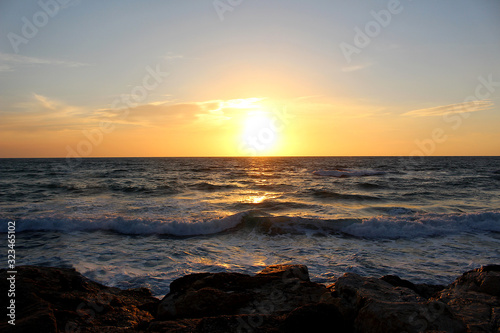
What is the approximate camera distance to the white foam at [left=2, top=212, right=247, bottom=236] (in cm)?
1253

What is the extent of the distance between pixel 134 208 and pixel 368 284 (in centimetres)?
1549

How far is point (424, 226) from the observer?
12852mm

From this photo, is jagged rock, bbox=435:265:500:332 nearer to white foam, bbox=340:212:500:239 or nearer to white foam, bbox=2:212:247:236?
white foam, bbox=340:212:500:239

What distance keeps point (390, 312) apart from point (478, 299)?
2.12 m

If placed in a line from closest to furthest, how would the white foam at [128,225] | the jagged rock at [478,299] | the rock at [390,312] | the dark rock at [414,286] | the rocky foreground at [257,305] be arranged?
the rock at [390,312] < the rocky foreground at [257,305] < the jagged rock at [478,299] < the dark rock at [414,286] < the white foam at [128,225]

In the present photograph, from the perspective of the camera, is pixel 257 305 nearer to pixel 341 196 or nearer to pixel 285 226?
pixel 285 226

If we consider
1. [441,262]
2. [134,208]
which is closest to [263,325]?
[441,262]

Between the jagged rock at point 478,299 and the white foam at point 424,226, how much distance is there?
21.5ft

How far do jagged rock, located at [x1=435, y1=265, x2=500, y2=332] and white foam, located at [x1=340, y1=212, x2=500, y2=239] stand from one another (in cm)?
654

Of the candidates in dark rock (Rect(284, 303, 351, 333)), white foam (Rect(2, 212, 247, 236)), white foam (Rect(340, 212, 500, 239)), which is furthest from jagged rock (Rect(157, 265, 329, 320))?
white foam (Rect(340, 212, 500, 239))

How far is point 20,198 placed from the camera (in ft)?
68.2

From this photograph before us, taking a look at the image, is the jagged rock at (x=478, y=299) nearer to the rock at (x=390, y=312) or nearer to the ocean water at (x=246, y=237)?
the rock at (x=390, y=312)

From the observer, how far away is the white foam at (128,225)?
1253cm

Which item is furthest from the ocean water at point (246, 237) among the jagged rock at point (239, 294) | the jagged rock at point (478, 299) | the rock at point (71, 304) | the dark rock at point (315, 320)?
the dark rock at point (315, 320)
